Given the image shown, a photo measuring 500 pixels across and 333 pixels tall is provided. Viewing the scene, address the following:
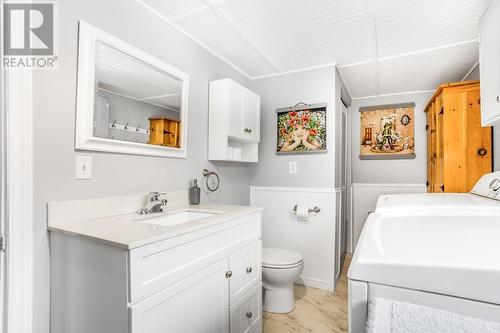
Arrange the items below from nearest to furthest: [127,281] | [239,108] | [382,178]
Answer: [127,281] → [239,108] → [382,178]

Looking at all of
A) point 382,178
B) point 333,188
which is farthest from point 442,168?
point 382,178

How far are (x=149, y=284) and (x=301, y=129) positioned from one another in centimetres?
212

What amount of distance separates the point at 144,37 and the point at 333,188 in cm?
201

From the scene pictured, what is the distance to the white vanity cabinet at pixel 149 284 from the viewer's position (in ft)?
3.25

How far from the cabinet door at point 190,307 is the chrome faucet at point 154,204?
52cm

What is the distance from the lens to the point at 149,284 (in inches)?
40.9

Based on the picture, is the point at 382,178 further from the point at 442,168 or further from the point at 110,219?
the point at 110,219

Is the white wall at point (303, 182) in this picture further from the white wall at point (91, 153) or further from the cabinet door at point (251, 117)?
the white wall at point (91, 153)

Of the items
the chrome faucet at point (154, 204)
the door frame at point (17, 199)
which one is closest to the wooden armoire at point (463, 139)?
the chrome faucet at point (154, 204)

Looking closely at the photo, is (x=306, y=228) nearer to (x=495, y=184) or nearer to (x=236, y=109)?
(x=236, y=109)

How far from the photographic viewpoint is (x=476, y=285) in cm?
59

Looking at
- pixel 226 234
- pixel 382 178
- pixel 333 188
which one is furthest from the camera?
pixel 382 178

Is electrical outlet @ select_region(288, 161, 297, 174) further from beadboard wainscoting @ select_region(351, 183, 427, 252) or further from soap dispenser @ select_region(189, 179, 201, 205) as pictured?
beadboard wainscoting @ select_region(351, 183, 427, 252)

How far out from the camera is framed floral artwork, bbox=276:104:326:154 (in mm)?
2678
